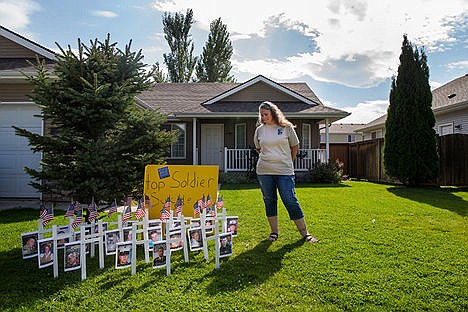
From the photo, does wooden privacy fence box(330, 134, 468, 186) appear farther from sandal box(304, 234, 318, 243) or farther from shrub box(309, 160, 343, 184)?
sandal box(304, 234, 318, 243)

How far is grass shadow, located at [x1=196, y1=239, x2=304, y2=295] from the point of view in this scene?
2721 mm

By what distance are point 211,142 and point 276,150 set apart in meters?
10.7

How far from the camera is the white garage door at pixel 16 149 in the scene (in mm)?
7844

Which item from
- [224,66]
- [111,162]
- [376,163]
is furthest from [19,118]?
[224,66]

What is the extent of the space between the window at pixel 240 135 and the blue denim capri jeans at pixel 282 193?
33.8 feet

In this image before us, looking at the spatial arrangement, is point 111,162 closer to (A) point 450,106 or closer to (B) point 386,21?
(B) point 386,21

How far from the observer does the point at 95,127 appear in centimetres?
405

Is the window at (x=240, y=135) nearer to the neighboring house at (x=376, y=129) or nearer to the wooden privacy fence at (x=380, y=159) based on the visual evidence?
the wooden privacy fence at (x=380, y=159)

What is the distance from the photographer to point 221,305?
2.37 metres

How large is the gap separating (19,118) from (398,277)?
8.70 m

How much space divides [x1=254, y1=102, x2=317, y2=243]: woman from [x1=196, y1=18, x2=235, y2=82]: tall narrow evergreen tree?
27260 millimetres

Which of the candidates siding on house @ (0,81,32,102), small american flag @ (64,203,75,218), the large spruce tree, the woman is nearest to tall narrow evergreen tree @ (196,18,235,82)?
siding on house @ (0,81,32,102)

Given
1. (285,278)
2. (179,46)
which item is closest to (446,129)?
(285,278)

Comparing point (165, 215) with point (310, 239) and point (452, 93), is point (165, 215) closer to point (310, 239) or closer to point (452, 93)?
point (310, 239)
